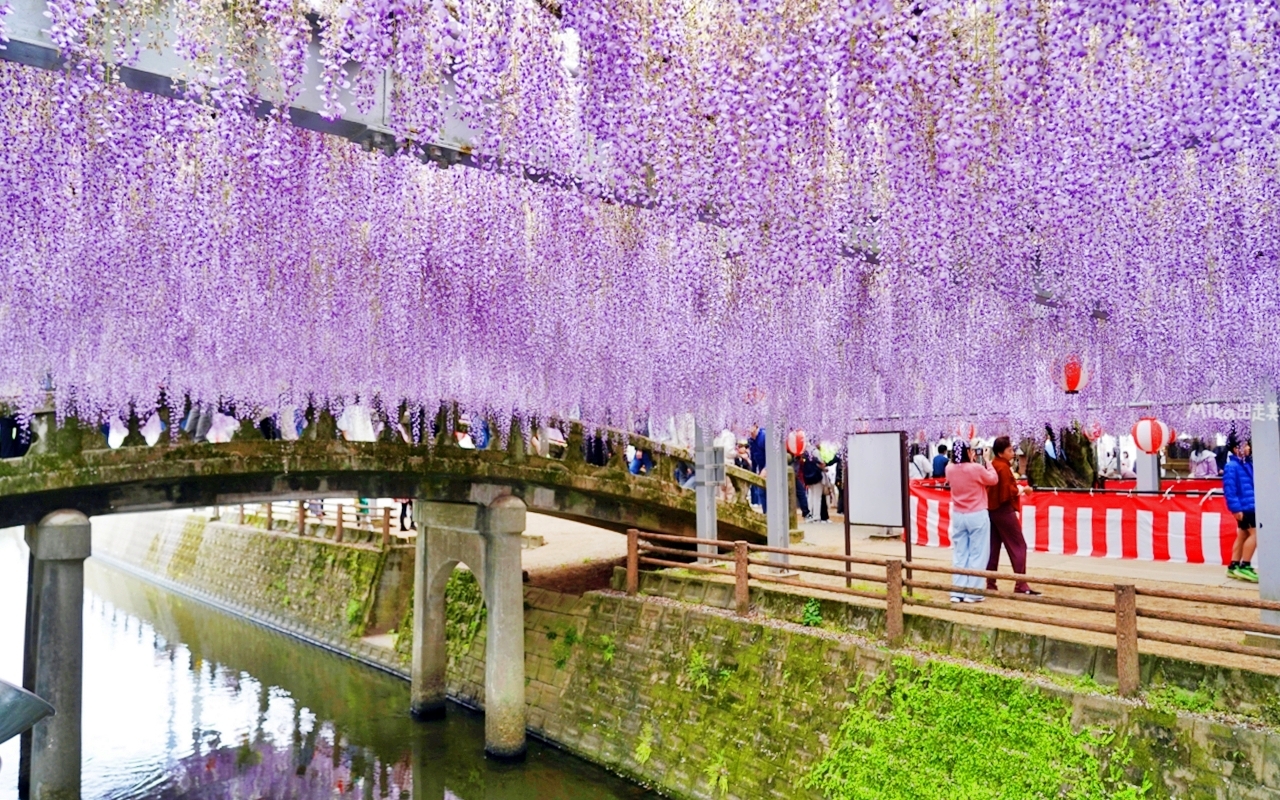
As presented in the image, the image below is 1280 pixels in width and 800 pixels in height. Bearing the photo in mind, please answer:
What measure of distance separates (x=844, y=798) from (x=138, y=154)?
7051 millimetres

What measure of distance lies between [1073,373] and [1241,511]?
222cm

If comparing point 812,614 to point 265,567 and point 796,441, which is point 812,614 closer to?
point 796,441

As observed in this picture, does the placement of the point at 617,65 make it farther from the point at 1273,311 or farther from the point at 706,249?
the point at 1273,311

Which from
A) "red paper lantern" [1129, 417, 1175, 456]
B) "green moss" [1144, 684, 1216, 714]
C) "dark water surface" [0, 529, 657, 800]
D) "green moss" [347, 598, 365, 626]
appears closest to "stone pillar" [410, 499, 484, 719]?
"dark water surface" [0, 529, 657, 800]

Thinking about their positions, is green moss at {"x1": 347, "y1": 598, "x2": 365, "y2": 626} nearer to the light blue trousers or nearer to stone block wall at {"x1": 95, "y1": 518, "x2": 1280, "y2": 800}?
stone block wall at {"x1": 95, "y1": 518, "x2": 1280, "y2": 800}

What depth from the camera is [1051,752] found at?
648 cm

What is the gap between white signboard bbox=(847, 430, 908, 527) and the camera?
9117mm

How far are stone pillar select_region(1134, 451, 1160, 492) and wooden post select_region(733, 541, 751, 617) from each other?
720cm

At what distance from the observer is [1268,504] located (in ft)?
21.9

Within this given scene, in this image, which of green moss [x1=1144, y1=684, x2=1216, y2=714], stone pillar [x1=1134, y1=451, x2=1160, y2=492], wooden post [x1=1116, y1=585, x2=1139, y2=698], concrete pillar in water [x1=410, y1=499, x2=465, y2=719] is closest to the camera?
green moss [x1=1144, y1=684, x2=1216, y2=714]

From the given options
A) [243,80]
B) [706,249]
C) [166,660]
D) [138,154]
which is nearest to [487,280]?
[706,249]

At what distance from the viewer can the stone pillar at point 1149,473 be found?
13.3 meters

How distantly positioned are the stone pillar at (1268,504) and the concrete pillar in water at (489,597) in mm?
8053

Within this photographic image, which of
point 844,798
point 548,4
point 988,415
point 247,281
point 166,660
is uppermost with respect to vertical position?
point 548,4
